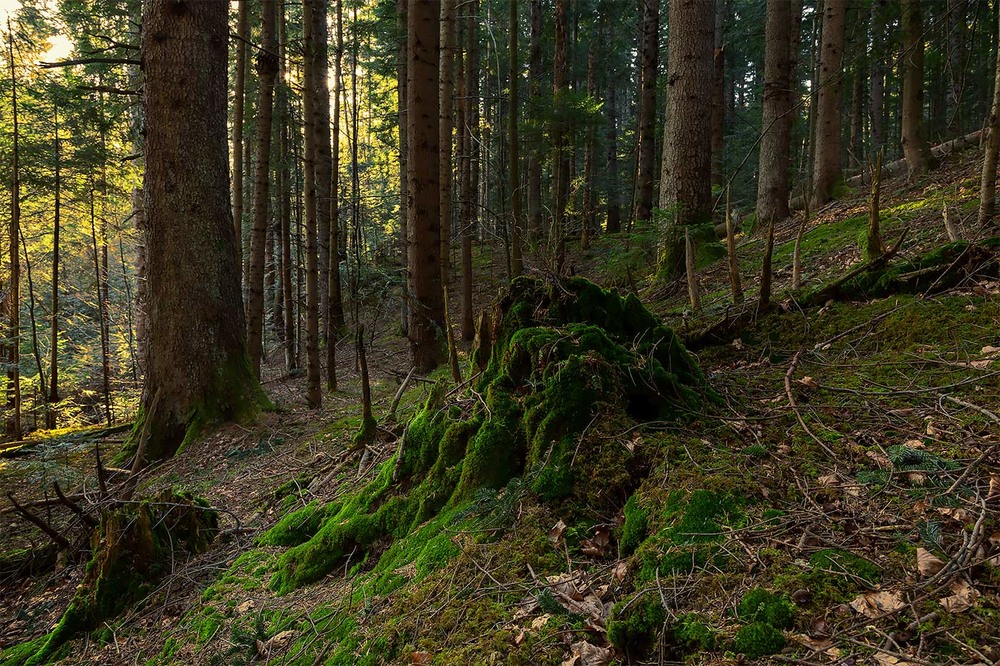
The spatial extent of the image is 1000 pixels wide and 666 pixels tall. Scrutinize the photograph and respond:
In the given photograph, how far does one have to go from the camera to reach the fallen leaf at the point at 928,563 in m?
1.73

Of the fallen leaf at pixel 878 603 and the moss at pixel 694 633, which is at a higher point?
the fallen leaf at pixel 878 603

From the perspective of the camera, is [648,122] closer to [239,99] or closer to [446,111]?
[446,111]

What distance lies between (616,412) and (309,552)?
2.09 meters

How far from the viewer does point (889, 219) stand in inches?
276

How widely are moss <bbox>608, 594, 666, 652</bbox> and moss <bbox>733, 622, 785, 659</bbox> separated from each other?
24 cm

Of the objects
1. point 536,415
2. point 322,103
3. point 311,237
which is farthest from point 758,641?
point 322,103

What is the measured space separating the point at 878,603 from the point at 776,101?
10.8 meters

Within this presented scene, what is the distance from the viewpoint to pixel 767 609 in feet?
5.57

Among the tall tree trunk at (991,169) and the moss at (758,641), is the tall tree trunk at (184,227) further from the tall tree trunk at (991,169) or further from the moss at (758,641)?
the tall tree trunk at (991,169)

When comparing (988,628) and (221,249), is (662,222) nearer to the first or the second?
(221,249)

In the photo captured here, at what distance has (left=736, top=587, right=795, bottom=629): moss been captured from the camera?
5.48 ft

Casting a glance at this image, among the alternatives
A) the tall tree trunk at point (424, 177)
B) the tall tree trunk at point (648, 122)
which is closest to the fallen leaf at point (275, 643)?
the tall tree trunk at point (424, 177)

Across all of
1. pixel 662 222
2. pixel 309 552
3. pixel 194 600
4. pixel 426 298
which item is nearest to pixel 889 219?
pixel 662 222

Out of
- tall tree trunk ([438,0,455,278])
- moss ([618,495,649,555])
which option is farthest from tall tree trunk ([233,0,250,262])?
moss ([618,495,649,555])
